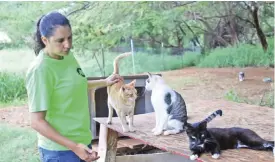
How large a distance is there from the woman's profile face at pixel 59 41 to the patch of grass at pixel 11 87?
1.32 m

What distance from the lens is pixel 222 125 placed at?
6.16ft

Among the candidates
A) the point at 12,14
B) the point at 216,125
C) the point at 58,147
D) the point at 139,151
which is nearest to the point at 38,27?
the point at 58,147

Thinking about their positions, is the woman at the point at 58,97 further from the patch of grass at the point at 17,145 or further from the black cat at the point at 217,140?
the patch of grass at the point at 17,145

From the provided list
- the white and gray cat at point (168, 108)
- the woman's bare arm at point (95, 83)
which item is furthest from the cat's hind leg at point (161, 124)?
the woman's bare arm at point (95, 83)

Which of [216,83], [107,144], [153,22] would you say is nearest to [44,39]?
[107,144]

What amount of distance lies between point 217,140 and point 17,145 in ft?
4.16

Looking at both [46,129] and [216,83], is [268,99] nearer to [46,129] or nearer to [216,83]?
[216,83]

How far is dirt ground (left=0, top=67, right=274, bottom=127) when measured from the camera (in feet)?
8.75

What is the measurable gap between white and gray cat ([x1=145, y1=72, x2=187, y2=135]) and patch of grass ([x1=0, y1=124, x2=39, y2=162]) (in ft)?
3.09

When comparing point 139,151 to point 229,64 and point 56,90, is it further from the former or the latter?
point 56,90

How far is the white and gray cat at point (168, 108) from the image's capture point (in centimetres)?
150

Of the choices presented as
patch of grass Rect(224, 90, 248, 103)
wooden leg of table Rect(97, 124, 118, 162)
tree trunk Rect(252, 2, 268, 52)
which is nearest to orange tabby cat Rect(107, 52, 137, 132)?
wooden leg of table Rect(97, 124, 118, 162)

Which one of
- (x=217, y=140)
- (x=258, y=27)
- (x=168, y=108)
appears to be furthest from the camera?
(x=258, y=27)

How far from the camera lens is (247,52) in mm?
2936
